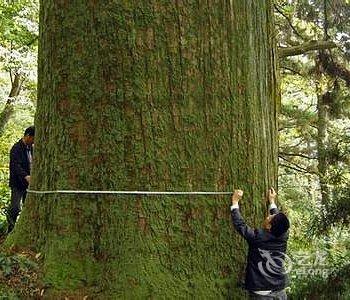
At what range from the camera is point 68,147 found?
146 inches

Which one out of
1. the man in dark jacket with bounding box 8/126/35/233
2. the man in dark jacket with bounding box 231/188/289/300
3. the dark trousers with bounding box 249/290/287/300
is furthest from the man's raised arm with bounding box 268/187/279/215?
the man in dark jacket with bounding box 8/126/35/233

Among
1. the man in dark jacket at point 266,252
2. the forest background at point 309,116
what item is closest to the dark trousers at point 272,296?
the man in dark jacket at point 266,252

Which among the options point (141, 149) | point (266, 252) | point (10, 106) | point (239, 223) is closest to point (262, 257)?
point (266, 252)

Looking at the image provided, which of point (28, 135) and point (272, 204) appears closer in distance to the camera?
point (272, 204)

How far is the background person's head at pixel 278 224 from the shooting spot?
3857mm

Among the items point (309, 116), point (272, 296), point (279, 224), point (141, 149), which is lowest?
point (272, 296)

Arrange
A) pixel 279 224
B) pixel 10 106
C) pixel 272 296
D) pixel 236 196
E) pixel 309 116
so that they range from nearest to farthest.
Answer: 1. pixel 236 196
2. pixel 279 224
3. pixel 272 296
4. pixel 309 116
5. pixel 10 106

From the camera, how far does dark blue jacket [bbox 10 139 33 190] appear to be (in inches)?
237

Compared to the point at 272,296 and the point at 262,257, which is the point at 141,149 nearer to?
the point at 262,257

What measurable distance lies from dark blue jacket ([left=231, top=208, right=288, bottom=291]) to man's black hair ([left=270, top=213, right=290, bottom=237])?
4cm

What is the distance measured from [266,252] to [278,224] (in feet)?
0.75

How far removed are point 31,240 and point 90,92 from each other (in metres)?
1.14

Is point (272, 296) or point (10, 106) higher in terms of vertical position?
point (10, 106)

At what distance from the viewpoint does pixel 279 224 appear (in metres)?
3.86
